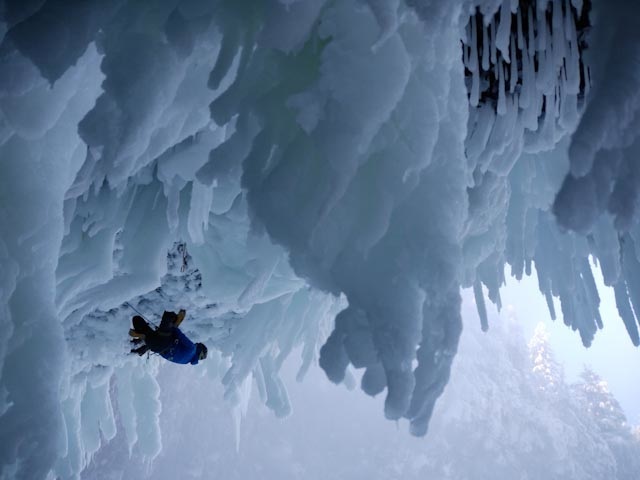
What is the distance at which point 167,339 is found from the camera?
119 inches

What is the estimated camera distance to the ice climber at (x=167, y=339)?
3014 mm

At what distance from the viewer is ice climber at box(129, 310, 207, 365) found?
301 cm

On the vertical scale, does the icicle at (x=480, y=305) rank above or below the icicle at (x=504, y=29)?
below

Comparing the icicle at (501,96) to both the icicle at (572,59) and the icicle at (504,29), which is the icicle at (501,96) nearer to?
the icicle at (572,59)

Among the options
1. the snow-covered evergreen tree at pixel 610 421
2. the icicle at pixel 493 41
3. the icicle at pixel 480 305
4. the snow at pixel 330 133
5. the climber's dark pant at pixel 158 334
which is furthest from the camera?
the snow-covered evergreen tree at pixel 610 421

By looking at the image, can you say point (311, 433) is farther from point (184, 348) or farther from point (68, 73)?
point (68, 73)

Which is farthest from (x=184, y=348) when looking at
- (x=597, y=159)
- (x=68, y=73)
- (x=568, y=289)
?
(x=597, y=159)

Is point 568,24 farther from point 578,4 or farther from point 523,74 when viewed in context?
point 523,74

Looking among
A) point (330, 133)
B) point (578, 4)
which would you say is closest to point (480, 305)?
point (578, 4)

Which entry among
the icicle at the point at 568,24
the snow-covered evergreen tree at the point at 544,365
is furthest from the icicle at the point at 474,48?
the snow-covered evergreen tree at the point at 544,365

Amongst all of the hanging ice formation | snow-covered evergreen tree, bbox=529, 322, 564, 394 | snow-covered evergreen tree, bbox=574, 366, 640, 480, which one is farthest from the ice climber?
snow-covered evergreen tree, bbox=529, 322, 564, 394

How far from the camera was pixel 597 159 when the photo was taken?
1.05m

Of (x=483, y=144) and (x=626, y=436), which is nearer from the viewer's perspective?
(x=483, y=144)

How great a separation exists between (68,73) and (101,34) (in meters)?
0.24
